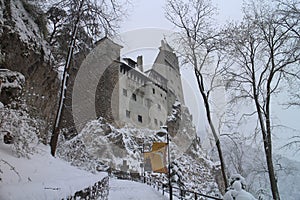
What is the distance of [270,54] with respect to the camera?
11680 mm

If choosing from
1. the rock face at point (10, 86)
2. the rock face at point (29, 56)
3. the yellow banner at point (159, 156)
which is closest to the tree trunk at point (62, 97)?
the rock face at point (29, 56)

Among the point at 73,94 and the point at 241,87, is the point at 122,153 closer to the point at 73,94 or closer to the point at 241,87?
the point at 73,94

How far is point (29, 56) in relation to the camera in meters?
9.16

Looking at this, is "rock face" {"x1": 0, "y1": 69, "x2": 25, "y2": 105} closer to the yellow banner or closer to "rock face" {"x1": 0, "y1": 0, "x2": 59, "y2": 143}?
"rock face" {"x1": 0, "y1": 0, "x2": 59, "y2": 143}

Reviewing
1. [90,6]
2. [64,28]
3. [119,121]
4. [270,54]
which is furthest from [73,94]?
[270,54]

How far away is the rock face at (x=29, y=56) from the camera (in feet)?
26.0

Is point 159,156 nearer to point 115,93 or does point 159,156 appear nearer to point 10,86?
point 10,86

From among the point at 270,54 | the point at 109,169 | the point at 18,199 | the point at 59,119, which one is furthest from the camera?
the point at 109,169

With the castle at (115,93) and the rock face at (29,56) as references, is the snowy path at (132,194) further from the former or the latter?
the castle at (115,93)

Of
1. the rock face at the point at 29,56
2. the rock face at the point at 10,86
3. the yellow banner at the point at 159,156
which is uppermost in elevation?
the rock face at the point at 29,56

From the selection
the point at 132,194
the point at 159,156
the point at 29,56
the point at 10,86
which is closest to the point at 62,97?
the point at 29,56

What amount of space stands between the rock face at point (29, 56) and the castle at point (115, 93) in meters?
13.1

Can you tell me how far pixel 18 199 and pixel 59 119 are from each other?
7922mm

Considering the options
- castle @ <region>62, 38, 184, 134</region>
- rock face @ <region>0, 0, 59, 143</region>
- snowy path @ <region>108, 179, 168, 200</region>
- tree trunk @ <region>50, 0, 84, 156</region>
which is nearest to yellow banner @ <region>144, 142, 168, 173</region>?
snowy path @ <region>108, 179, 168, 200</region>
